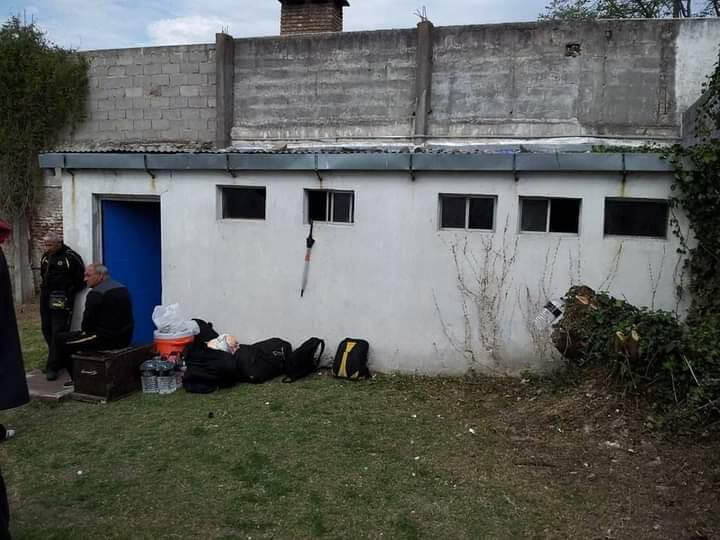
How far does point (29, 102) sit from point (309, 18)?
5.98 metres

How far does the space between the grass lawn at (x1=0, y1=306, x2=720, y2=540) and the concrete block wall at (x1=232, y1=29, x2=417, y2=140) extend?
20.0 ft

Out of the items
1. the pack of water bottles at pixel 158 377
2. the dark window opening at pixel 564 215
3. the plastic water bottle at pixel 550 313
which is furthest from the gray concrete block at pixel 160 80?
the plastic water bottle at pixel 550 313

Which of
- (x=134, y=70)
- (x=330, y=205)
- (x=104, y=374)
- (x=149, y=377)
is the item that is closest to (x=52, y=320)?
(x=104, y=374)

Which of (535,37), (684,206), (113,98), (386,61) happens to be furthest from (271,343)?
(113,98)

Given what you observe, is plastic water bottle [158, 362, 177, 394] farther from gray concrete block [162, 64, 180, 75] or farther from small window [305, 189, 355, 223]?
gray concrete block [162, 64, 180, 75]

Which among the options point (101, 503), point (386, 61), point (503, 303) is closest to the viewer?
point (101, 503)

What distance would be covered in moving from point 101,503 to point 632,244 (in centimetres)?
575

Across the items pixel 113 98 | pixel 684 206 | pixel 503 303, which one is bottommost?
pixel 503 303

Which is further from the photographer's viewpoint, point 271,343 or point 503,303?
point 271,343

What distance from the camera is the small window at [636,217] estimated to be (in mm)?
6770

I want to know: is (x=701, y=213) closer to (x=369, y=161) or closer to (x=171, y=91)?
(x=369, y=161)

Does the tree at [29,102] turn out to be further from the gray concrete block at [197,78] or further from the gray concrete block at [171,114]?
the gray concrete block at [197,78]

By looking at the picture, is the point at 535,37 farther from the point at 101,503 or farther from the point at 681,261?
the point at 101,503

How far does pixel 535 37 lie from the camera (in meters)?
10.4
